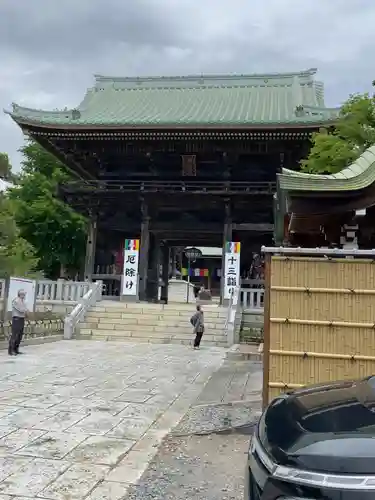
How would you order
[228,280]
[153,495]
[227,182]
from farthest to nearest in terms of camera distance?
1. [227,182]
2. [228,280]
3. [153,495]

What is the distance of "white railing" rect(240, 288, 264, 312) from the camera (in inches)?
747

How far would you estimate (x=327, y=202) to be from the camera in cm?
590

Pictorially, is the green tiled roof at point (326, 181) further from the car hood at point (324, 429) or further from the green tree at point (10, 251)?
the green tree at point (10, 251)

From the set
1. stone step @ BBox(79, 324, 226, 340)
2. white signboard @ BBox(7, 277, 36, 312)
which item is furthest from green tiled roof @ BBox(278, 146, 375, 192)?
stone step @ BBox(79, 324, 226, 340)

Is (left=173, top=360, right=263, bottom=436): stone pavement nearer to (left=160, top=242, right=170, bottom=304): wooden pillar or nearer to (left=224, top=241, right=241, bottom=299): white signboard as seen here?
(left=224, top=241, right=241, bottom=299): white signboard

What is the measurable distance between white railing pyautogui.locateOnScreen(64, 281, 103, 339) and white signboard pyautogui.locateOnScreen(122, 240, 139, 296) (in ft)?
3.43

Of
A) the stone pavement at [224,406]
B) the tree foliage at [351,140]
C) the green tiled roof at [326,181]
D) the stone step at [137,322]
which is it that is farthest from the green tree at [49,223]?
the green tiled roof at [326,181]

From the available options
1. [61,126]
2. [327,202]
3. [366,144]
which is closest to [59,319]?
[61,126]

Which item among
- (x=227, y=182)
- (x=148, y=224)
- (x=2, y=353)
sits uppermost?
(x=227, y=182)

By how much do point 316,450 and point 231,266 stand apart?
57.6 ft

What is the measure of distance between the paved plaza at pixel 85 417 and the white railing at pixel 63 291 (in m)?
7.62

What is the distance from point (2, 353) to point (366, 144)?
948cm

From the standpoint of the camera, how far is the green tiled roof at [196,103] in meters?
20.4

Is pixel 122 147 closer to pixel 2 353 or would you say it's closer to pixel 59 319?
pixel 59 319
